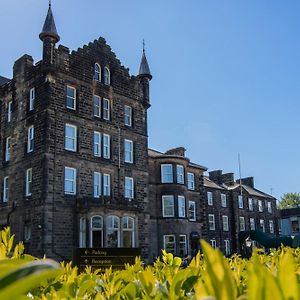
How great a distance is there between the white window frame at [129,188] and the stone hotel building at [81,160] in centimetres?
7

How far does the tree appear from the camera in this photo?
85562mm

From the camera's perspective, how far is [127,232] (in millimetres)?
27750

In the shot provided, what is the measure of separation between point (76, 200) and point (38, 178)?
8.67ft

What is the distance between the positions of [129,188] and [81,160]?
15.2ft

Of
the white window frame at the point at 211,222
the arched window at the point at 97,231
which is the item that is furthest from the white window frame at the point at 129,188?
the white window frame at the point at 211,222

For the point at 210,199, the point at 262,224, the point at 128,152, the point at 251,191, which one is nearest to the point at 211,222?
the point at 210,199

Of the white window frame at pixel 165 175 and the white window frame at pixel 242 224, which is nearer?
the white window frame at pixel 165 175

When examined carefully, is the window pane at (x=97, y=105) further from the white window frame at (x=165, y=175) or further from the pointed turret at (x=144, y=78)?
the white window frame at (x=165, y=175)

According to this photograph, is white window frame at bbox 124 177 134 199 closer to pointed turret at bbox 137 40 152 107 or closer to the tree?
pointed turret at bbox 137 40 152 107

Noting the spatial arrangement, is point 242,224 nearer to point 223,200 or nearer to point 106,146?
point 223,200

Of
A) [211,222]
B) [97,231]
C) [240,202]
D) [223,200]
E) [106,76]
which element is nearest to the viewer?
[97,231]

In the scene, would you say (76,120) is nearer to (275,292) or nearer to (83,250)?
(83,250)

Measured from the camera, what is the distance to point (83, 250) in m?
12.7

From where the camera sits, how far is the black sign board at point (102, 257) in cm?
1262
